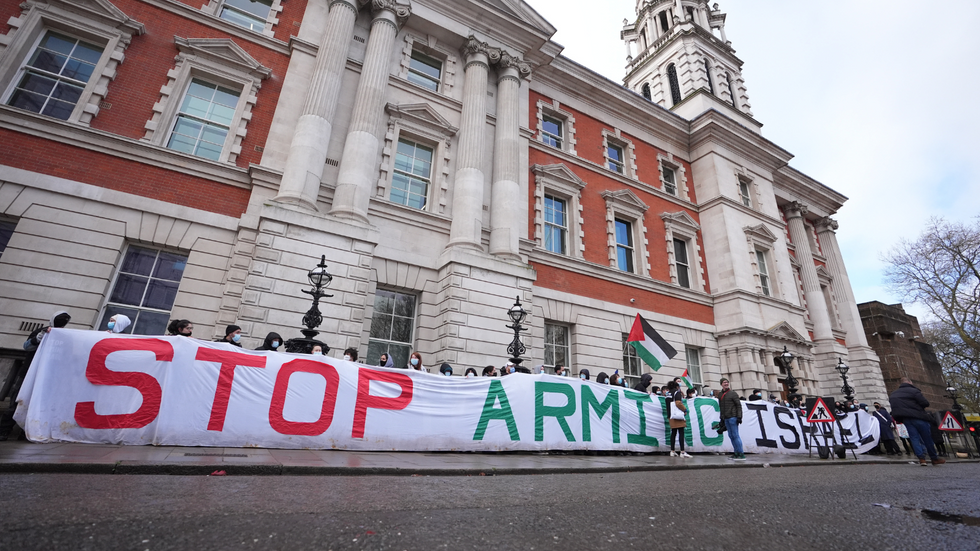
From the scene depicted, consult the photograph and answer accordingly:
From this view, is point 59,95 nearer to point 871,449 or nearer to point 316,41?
point 316,41

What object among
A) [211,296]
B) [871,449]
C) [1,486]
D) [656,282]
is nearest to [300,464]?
[1,486]

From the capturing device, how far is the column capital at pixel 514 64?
17.0 metres

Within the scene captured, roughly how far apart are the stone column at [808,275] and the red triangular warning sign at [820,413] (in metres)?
14.4

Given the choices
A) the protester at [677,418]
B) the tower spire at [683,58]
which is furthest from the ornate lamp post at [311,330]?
the tower spire at [683,58]

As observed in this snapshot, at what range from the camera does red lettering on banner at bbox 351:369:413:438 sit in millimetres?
7254

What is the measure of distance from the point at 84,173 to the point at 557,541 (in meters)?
13.6

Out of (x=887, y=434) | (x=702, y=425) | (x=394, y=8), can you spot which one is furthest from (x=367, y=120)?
(x=887, y=434)

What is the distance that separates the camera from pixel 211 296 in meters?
10.8

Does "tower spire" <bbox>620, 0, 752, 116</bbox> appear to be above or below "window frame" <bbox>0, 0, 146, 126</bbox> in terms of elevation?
above

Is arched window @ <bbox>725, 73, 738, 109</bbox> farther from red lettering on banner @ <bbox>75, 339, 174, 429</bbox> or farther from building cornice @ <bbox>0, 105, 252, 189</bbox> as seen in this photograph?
red lettering on banner @ <bbox>75, 339, 174, 429</bbox>

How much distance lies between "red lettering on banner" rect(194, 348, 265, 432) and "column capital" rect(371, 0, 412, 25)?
1304 centimetres

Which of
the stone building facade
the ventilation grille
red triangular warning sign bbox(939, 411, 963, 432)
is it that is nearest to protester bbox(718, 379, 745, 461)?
the stone building facade

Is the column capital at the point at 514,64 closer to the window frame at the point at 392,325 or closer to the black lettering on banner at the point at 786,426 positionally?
the window frame at the point at 392,325

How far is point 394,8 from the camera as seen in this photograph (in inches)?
593
